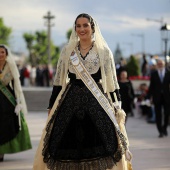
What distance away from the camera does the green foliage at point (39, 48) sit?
10094 cm

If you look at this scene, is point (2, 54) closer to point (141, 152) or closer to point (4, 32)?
point (141, 152)

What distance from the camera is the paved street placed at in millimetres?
10414

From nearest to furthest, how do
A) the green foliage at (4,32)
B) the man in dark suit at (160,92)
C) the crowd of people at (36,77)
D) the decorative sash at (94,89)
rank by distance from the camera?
1. the decorative sash at (94,89)
2. the man in dark suit at (160,92)
3. the crowd of people at (36,77)
4. the green foliage at (4,32)

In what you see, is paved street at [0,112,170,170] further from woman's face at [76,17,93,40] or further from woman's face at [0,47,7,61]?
woman's face at [76,17,93,40]

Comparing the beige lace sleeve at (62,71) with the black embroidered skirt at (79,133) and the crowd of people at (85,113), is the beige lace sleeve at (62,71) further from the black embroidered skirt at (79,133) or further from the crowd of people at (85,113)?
the black embroidered skirt at (79,133)

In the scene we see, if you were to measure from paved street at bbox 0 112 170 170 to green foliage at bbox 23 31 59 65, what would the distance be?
79.0 meters

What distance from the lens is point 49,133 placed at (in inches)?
309

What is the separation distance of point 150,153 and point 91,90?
464 centimetres

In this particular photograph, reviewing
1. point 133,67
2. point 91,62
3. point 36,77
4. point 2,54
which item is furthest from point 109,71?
point 36,77

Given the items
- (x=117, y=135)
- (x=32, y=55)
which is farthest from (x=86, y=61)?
(x=32, y=55)

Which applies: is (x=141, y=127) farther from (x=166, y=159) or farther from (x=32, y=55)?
(x=32, y=55)

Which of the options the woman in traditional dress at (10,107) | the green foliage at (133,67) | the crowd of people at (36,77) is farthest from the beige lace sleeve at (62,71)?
the crowd of people at (36,77)

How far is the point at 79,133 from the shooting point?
7.69 meters

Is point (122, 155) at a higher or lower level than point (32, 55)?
higher
